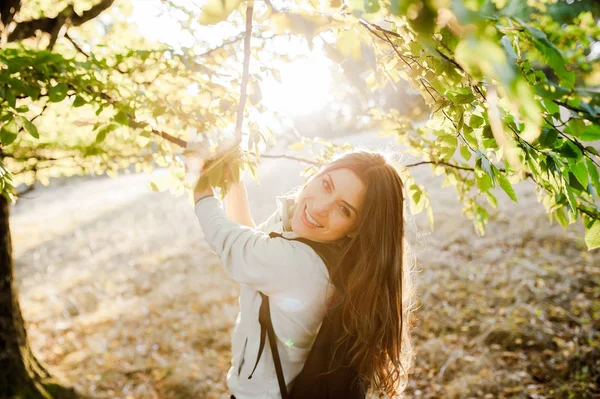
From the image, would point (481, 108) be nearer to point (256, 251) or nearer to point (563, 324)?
point (256, 251)

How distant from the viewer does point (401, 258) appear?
73.4 inches

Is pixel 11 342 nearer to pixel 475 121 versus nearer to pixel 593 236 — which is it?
pixel 475 121

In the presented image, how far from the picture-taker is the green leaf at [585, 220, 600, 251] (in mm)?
1403

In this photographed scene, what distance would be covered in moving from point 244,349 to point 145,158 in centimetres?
133

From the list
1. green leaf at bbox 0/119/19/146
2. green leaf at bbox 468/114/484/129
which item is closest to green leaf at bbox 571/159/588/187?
green leaf at bbox 468/114/484/129

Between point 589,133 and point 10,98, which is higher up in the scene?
point 10,98

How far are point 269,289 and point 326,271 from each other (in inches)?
9.7

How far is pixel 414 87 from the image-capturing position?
4.55 ft

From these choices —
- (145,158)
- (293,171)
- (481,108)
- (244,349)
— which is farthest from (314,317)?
(293,171)

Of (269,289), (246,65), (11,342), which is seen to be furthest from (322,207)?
(11,342)

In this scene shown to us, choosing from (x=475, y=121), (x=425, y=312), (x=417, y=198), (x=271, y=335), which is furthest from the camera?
(x=425, y=312)

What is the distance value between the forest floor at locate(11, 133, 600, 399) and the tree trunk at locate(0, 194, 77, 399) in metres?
1.05

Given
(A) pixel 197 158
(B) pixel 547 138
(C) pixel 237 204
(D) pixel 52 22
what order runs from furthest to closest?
(D) pixel 52 22, (C) pixel 237 204, (A) pixel 197 158, (B) pixel 547 138

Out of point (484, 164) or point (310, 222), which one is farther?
point (310, 222)
